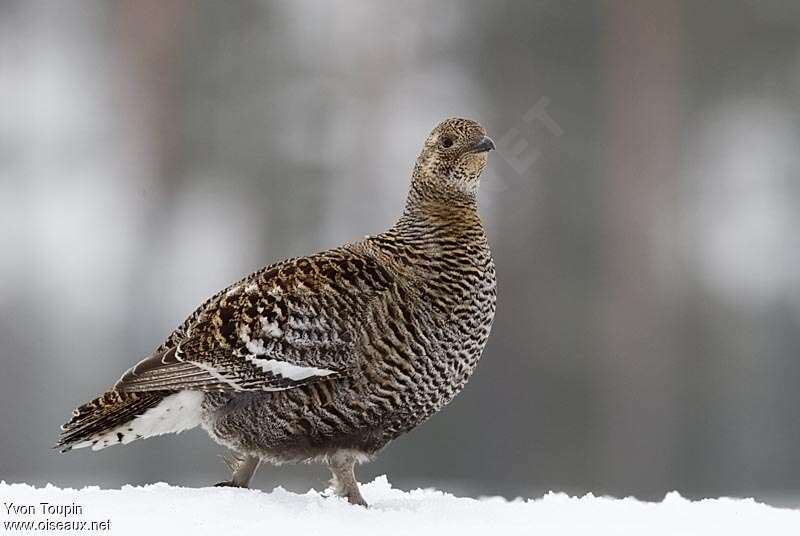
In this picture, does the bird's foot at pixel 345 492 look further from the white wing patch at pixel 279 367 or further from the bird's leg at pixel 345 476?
the white wing patch at pixel 279 367

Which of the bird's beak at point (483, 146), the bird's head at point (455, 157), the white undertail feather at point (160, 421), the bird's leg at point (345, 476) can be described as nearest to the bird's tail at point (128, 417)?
the white undertail feather at point (160, 421)

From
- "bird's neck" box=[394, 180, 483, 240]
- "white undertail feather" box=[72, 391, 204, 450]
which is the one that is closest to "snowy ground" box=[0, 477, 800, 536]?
"white undertail feather" box=[72, 391, 204, 450]

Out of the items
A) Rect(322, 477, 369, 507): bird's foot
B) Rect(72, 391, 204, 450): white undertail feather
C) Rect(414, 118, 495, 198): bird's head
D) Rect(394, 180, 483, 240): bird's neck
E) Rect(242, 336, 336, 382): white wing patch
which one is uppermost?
Rect(414, 118, 495, 198): bird's head

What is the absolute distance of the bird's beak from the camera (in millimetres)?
3715

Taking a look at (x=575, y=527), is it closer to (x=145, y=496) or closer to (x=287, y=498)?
(x=287, y=498)

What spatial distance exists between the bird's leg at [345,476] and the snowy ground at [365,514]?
0.16 feet

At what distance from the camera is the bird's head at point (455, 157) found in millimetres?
3754

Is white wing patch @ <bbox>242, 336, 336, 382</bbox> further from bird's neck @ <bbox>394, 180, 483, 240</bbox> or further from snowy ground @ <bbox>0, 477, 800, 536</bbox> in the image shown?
bird's neck @ <bbox>394, 180, 483, 240</bbox>

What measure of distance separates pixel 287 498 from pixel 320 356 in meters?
0.47

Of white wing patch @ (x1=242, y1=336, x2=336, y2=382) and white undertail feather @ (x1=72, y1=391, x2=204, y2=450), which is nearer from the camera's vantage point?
white wing patch @ (x1=242, y1=336, x2=336, y2=382)

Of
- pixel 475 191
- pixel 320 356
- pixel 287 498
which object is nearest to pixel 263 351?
Result: pixel 320 356

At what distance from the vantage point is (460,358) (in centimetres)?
352

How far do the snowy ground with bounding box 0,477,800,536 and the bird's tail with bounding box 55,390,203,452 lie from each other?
17 cm

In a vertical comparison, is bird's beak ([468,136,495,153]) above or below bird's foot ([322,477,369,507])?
above
